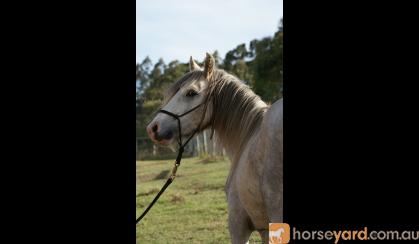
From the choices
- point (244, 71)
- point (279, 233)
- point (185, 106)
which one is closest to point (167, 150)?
point (244, 71)

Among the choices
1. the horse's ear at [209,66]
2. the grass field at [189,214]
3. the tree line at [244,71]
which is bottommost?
the grass field at [189,214]

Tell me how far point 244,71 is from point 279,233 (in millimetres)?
31795

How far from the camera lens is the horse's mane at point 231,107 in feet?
9.76

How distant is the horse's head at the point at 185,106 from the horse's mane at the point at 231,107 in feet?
0.07

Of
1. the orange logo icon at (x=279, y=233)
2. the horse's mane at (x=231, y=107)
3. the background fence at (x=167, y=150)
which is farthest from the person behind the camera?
the background fence at (x=167, y=150)

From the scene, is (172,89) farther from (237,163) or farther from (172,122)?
(237,163)

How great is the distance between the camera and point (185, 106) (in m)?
3.11

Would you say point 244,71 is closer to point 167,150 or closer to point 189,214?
point 167,150

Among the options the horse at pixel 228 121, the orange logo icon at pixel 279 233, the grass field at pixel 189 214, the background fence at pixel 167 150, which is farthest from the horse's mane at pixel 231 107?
the background fence at pixel 167 150

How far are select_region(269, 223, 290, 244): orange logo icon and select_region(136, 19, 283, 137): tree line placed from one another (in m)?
8.78

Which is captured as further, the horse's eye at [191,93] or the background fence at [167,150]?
the background fence at [167,150]

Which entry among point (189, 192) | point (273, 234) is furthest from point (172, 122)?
point (189, 192)
